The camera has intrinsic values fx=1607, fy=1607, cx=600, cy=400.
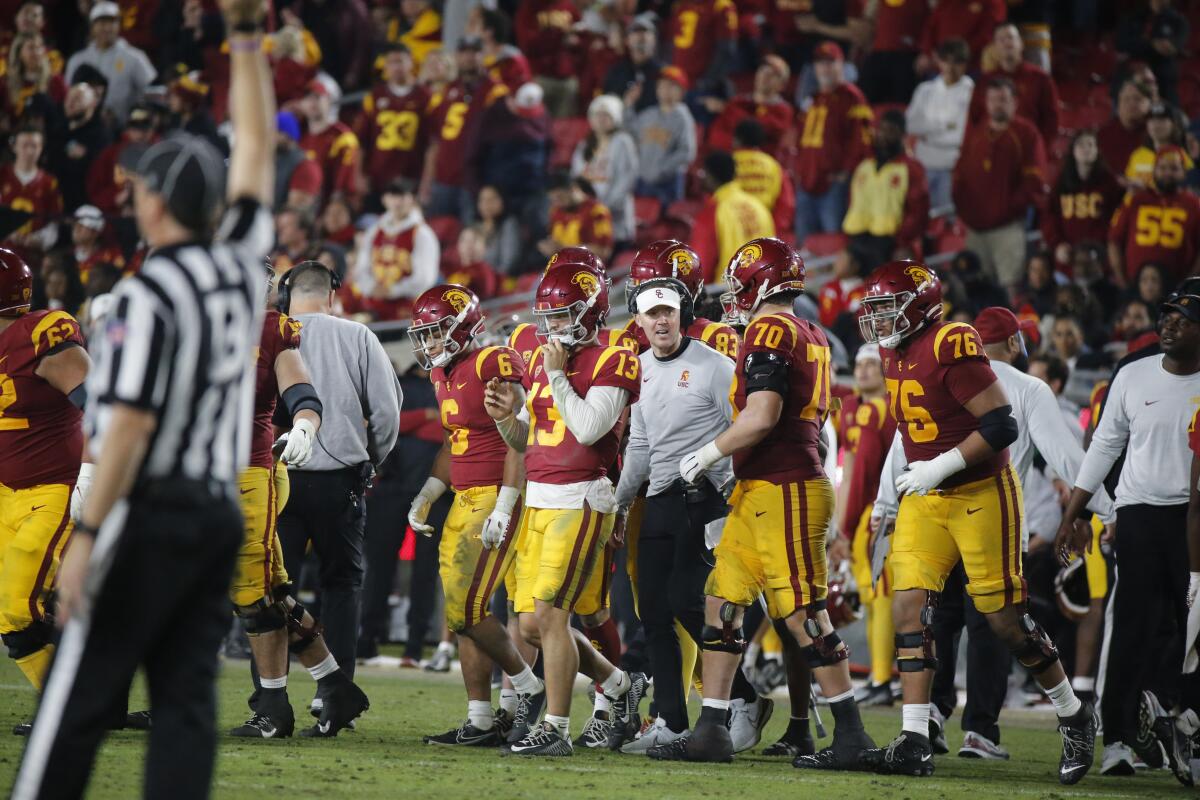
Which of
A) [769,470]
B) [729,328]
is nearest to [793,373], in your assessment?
[769,470]

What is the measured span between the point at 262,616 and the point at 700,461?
209cm

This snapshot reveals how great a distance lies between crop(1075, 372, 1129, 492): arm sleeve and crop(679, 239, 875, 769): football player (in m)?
1.34

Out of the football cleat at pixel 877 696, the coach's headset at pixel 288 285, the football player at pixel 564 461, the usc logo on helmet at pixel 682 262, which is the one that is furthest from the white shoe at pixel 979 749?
the coach's headset at pixel 288 285

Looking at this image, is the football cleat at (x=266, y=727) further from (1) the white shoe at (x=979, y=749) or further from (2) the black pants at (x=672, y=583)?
(1) the white shoe at (x=979, y=749)

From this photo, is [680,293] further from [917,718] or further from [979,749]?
[979,749]

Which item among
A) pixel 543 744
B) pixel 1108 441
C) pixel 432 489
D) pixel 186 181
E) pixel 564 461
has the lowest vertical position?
pixel 543 744

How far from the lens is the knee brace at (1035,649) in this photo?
6.95m

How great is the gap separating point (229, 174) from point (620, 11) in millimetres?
13685

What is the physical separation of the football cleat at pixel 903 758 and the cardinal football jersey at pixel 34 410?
364cm

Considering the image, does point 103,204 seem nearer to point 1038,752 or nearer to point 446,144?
point 446,144

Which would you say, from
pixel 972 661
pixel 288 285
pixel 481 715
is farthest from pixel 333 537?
pixel 972 661

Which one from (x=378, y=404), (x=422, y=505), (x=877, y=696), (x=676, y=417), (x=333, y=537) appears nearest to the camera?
(x=676, y=417)

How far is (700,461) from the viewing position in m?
6.85

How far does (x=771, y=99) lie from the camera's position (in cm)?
1567
